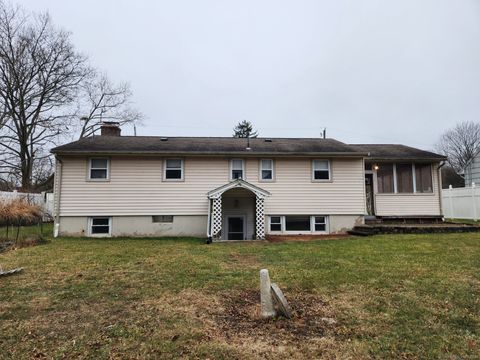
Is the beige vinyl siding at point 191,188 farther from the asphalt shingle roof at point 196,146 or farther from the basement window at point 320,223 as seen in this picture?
the asphalt shingle roof at point 196,146

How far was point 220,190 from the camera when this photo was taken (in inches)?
486

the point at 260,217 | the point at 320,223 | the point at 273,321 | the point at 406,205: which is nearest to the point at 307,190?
the point at 320,223

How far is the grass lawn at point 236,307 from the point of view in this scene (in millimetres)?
3234

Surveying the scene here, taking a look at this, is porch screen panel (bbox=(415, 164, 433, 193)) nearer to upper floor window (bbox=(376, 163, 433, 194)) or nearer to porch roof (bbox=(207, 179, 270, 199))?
upper floor window (bbox=(376, 163, 433, 194))

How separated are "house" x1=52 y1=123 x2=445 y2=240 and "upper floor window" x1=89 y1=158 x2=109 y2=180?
0.04 m

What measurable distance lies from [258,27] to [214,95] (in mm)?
20243

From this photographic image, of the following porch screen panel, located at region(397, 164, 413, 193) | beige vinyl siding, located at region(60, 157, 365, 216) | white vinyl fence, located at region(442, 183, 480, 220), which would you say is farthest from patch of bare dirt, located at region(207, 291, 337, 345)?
white vinyl fence, located at region(442, 183, 480, 220)

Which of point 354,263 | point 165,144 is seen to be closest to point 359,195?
point 354,263

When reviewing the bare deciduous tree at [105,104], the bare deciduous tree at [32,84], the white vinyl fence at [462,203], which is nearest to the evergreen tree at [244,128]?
the bare deciduous tree at [105,104]

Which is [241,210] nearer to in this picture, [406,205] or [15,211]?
[406,205]

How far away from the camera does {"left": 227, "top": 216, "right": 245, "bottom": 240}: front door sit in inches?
545

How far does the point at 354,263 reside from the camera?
282 inches

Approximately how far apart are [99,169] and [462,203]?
2000 centimetres

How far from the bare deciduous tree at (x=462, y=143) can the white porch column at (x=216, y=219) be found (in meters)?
41.2
